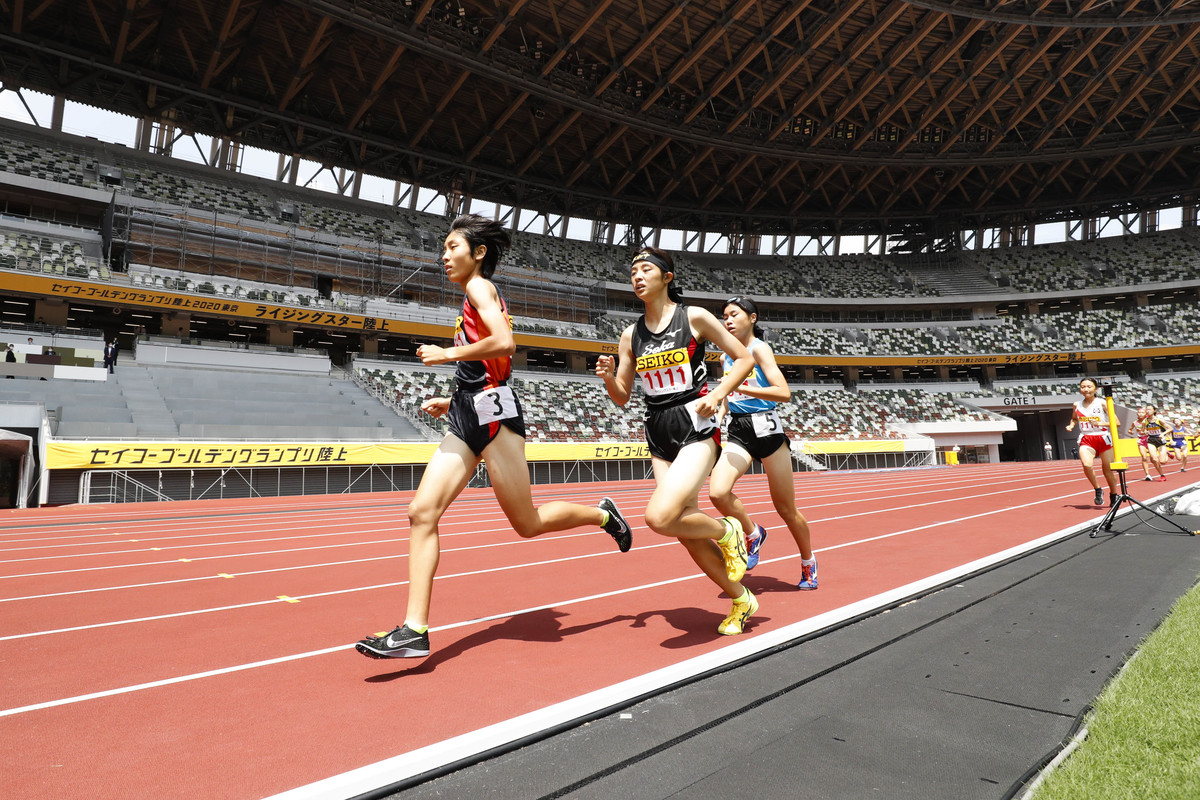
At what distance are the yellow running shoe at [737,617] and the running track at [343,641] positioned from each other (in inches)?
3.2

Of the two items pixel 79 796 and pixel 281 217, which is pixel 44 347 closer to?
pixel 281 217

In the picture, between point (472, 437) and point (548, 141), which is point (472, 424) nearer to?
point (472, 437)

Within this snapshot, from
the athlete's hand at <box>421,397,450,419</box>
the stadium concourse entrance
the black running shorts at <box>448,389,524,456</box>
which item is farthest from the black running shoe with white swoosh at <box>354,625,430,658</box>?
the stadium concourse entrance

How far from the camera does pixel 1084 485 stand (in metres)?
15.0

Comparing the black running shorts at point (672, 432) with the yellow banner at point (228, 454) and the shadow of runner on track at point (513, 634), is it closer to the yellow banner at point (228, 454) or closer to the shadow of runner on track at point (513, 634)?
the shadow of runner on track at point (513, 634)

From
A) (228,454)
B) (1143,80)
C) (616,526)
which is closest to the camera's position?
(616,526)

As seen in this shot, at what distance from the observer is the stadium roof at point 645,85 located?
27.7 metres

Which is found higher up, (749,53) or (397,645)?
(749,53)

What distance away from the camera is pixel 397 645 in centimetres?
327

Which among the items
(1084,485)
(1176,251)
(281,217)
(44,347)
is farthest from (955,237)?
(44,347)

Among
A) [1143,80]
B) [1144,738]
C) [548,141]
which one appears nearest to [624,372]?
[1144,738]

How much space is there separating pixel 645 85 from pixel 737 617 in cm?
3509

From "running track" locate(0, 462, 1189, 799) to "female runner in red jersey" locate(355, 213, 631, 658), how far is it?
399 mm

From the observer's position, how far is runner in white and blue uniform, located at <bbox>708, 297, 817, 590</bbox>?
4953mm
